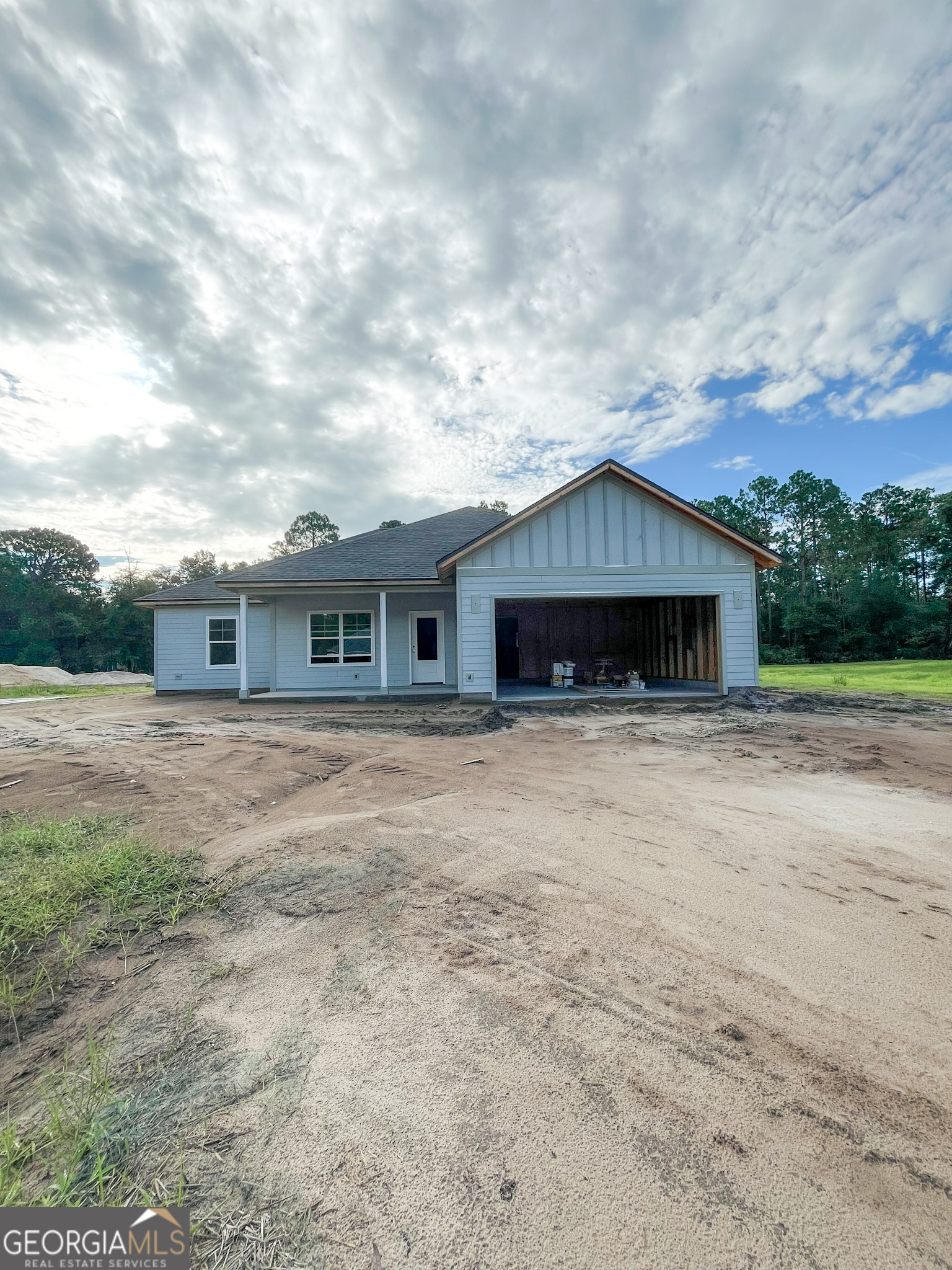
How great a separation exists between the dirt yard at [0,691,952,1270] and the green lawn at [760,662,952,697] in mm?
11323

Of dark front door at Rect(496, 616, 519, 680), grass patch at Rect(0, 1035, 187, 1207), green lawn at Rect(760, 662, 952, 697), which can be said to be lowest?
grass patch at Rect(0, 1035, 187, 1207)

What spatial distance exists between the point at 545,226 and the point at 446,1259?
16.1 meters

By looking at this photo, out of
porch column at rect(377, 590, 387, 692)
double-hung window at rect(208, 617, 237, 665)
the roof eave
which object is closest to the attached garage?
the roof eave

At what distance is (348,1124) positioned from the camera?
5.13ft

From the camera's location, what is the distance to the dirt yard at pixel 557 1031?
1.29 m

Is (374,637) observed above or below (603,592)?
below

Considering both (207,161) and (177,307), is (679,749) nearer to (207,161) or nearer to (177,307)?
(207,161)

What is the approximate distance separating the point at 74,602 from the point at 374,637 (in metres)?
42.3

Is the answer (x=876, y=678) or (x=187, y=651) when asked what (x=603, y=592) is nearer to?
(x=876, y=678)

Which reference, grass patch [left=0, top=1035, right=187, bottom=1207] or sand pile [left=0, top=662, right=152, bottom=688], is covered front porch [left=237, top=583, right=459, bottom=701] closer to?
sand pile [left=0, top=662, right=152, bottom=688]

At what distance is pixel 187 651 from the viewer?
16.9m

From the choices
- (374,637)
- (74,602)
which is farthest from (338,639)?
(74,602)

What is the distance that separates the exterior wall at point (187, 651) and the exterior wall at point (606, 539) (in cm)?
919

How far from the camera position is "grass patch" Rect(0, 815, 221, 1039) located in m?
2.52
